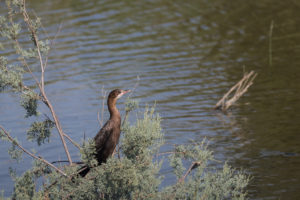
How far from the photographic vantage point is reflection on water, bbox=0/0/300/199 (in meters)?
10.1

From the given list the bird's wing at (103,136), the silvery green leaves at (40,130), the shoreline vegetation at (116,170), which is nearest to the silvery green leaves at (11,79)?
the shoreline vegetation at (116,170)

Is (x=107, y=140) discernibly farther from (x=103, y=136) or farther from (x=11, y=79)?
(x=11, y=79)

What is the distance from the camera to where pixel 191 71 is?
14.4 meters

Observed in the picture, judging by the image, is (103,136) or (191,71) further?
Result: (191,71)

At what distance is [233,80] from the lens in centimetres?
1352

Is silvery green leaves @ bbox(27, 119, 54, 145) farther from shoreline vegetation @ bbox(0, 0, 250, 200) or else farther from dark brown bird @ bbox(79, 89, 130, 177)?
dark brown bird @ bbox(79, 89, 130, 177)

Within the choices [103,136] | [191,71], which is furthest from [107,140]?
[191,71]

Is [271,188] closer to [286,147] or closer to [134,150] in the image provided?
[286,147]

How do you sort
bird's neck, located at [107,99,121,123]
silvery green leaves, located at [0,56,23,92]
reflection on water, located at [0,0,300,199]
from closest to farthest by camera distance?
silvery green leaves, located at [0,56,23,92] < bird's neck, located at [107,99,121,123] < reflection on water, located at [0,0,300,199]

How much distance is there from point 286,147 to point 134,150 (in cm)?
458

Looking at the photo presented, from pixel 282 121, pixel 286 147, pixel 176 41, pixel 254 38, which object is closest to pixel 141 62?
pixel 176 41

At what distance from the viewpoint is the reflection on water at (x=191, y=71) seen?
10.1 metres

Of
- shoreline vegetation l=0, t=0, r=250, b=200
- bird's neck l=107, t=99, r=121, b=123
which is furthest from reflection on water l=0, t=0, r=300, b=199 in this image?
bird's neck l=107, t=99, r=121, b=123

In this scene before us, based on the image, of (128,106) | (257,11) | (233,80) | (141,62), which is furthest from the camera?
(257,11)
